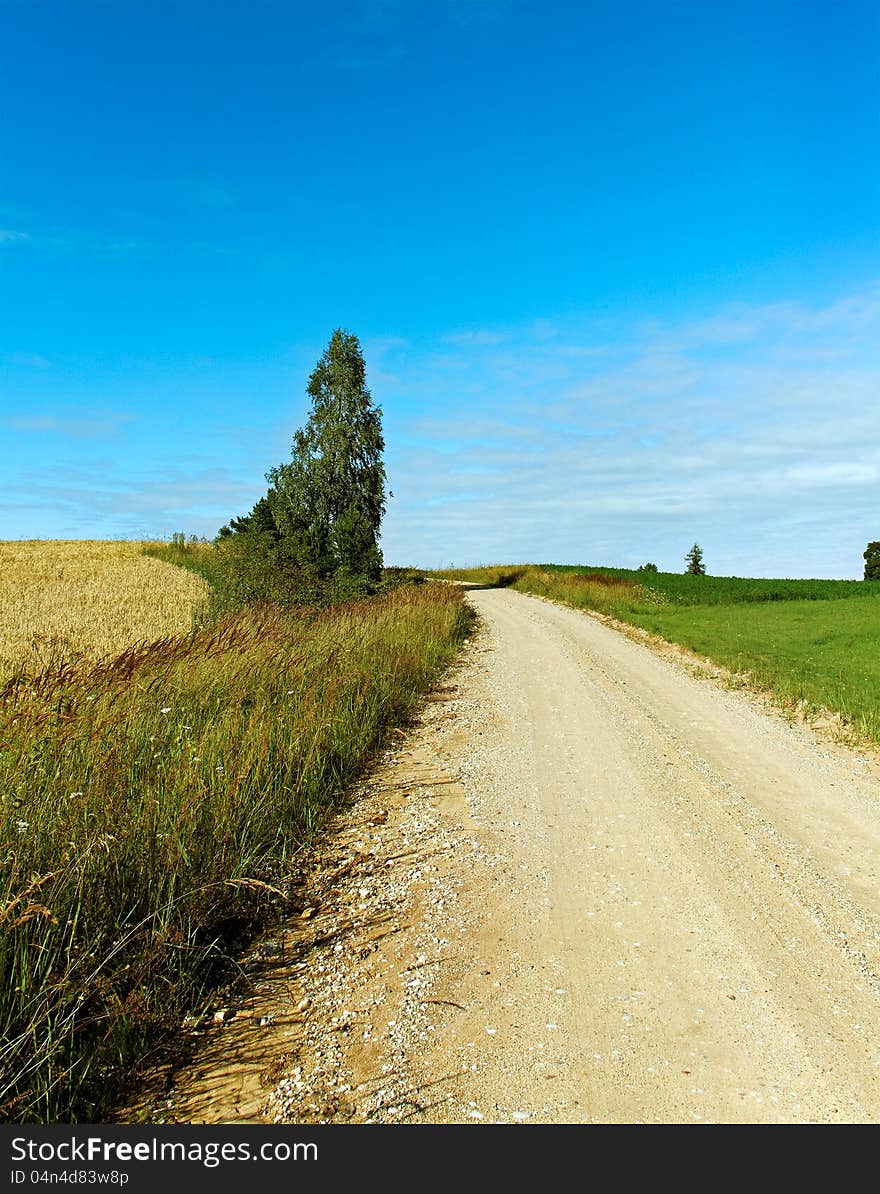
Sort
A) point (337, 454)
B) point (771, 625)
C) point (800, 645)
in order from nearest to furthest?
point (800, 645)
point (771, 625)
point (337, 454)

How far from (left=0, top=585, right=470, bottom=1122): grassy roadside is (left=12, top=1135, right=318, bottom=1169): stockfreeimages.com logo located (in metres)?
0.18

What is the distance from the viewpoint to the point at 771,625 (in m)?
26.0

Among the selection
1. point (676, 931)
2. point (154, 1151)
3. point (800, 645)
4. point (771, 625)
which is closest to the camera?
point (154, 1151)

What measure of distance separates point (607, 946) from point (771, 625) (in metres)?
24.1

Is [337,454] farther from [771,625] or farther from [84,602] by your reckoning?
[771,625]

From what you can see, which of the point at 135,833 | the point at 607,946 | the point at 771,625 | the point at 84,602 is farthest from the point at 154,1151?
the point at 771,625

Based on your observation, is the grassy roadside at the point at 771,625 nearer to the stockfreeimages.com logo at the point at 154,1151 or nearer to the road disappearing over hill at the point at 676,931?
the road disappearing over hill at the point at 676,931

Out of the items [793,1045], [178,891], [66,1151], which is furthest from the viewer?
[178,891]

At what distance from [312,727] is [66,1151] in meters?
5.16

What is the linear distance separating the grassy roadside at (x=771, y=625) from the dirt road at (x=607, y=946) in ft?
14.0

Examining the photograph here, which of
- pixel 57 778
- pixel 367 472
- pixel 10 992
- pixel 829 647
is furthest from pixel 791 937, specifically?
pixel 367 472

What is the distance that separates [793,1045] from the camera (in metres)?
3.82

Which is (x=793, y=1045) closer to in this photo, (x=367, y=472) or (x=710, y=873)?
(x=710, y=873)

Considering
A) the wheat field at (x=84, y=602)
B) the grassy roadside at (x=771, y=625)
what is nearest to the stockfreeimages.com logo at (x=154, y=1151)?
the wheat field at (x=84, y=602)
